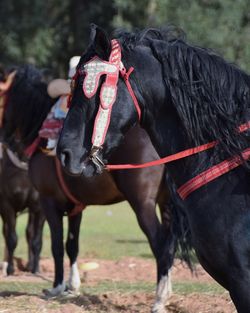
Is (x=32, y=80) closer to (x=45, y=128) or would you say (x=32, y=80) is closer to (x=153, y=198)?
(x=45, y=128)

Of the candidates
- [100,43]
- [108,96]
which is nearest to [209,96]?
[108,96]

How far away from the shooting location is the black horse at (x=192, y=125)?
4.20 m

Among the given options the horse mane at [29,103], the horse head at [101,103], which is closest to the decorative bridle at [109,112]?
the horse head at [101,103]

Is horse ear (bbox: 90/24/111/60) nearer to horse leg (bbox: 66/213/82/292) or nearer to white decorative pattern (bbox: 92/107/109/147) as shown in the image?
white decorative pattern (bbox: 92/107/109/147)

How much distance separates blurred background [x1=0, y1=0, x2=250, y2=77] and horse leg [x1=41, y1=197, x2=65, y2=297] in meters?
15.5

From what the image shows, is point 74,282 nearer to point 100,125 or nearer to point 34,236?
point 34,236

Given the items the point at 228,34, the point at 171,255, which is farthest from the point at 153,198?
the point at 228,34

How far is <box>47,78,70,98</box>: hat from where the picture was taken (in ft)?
28.3

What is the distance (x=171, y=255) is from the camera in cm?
739

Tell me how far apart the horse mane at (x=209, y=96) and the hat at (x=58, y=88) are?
428 centimetres

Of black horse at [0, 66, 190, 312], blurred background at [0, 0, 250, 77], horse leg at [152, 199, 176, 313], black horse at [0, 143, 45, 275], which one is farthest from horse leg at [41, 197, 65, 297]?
blurred background at [0, 0, 250, 77]

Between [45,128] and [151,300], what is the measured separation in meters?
2.30

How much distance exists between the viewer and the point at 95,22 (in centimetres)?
2936

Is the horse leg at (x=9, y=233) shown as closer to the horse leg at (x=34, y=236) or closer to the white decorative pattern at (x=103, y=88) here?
the horse leg at (x=34, y=236)
